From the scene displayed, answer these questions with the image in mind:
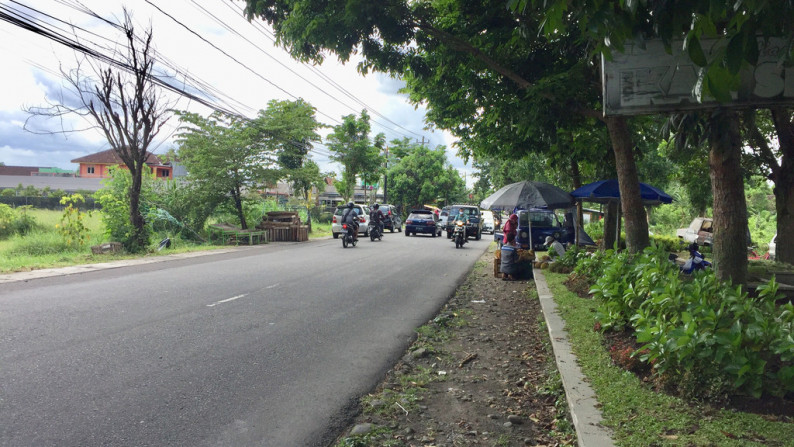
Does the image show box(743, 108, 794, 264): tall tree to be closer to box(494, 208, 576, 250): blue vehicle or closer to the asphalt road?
box(494, 208, 576, 250): blue vehicle

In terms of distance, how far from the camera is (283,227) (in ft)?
82.7

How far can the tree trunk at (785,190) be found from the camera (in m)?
12.7

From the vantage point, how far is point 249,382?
4.98 meters

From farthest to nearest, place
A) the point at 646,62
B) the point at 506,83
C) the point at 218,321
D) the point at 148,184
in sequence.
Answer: the point at 148,184 → the point at 506,83 → the point at 218,321 → the point at 646,62

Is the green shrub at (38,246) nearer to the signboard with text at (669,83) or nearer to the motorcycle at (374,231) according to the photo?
the motorcycle at (374,231)

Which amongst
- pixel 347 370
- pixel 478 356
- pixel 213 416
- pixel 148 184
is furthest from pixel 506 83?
pixel 148 184

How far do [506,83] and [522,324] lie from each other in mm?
6452

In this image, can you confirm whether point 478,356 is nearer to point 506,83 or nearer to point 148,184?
point 506,83

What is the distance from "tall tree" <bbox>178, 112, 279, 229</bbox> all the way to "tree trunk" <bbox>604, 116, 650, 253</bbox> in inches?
697

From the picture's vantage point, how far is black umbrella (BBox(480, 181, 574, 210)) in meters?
14.1

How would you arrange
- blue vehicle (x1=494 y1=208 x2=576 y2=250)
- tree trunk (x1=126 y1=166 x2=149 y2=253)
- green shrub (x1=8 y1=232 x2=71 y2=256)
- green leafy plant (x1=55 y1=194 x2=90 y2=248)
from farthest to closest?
blue vehicle (x1=494 y1=208 x2=576 y2=250) → tree trunk (x1=126 y1=166 x2=149 y2=253) → green leafy plant (x1=55 y1=194 x2=90 y2=248) → green shrub (x1=8 y1=232 x2=71 y2=256)

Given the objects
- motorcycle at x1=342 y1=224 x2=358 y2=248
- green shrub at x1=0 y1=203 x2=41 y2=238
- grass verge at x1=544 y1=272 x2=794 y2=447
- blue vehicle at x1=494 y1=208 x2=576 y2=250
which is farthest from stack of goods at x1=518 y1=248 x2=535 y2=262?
green shrub at x1=0 y1=203 x2=41 y2=238

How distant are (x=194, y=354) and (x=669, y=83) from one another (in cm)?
587

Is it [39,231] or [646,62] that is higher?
[646,62]
